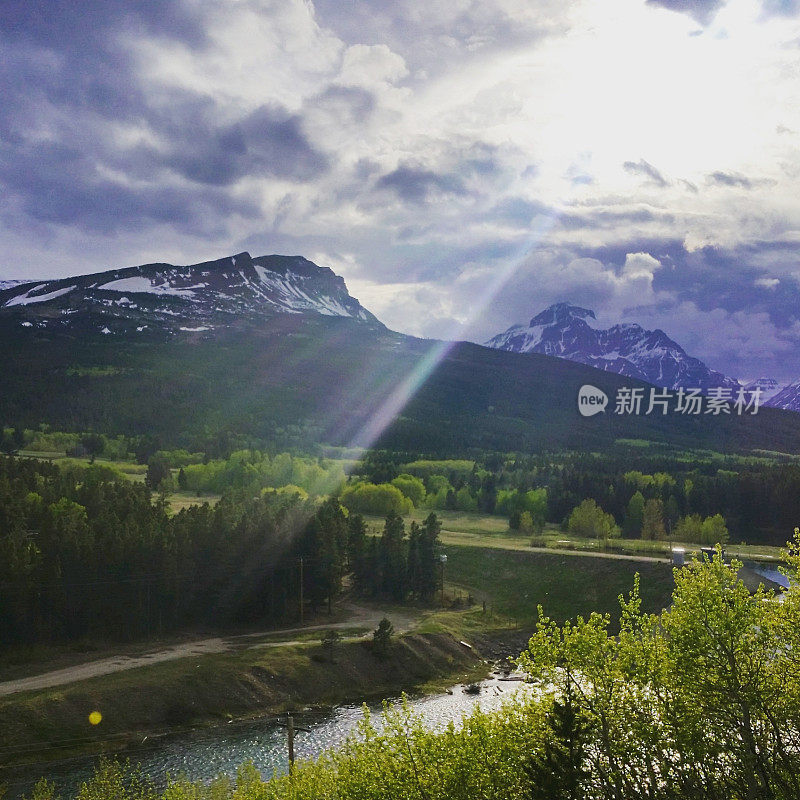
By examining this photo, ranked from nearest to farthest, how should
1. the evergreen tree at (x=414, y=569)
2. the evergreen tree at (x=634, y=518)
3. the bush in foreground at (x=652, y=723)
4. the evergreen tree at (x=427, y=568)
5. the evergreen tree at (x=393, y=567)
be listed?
the bush in foreground at (x=652, y=723), the evergreen tree at (x=393, y=567), the evergreen tree at (x=427, y=568), the evergreen tree at (x=414, y=569), the evergreen tree at (x=634, y=518)

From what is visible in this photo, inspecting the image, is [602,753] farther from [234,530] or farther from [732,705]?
[234,530]

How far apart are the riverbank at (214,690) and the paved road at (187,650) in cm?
212

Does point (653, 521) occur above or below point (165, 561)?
below

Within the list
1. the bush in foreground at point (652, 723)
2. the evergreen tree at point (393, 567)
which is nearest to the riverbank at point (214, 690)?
the evergreen tree at point (393, 567)

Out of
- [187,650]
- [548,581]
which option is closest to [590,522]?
[548,581]

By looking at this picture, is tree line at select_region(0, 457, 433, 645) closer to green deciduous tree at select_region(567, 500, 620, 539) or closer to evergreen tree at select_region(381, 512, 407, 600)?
evergreen tree at select_region(381, 512, 407, 600)

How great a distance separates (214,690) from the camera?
78.2m

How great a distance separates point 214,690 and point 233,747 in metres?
11.7

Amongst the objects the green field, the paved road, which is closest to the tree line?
the paved road

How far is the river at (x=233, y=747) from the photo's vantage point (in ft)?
197

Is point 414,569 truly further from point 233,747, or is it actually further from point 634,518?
point 634,518

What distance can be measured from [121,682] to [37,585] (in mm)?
18440

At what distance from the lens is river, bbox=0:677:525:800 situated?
197 feet

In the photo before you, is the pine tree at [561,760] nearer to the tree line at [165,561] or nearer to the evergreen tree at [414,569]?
the tree line at [165,561]
